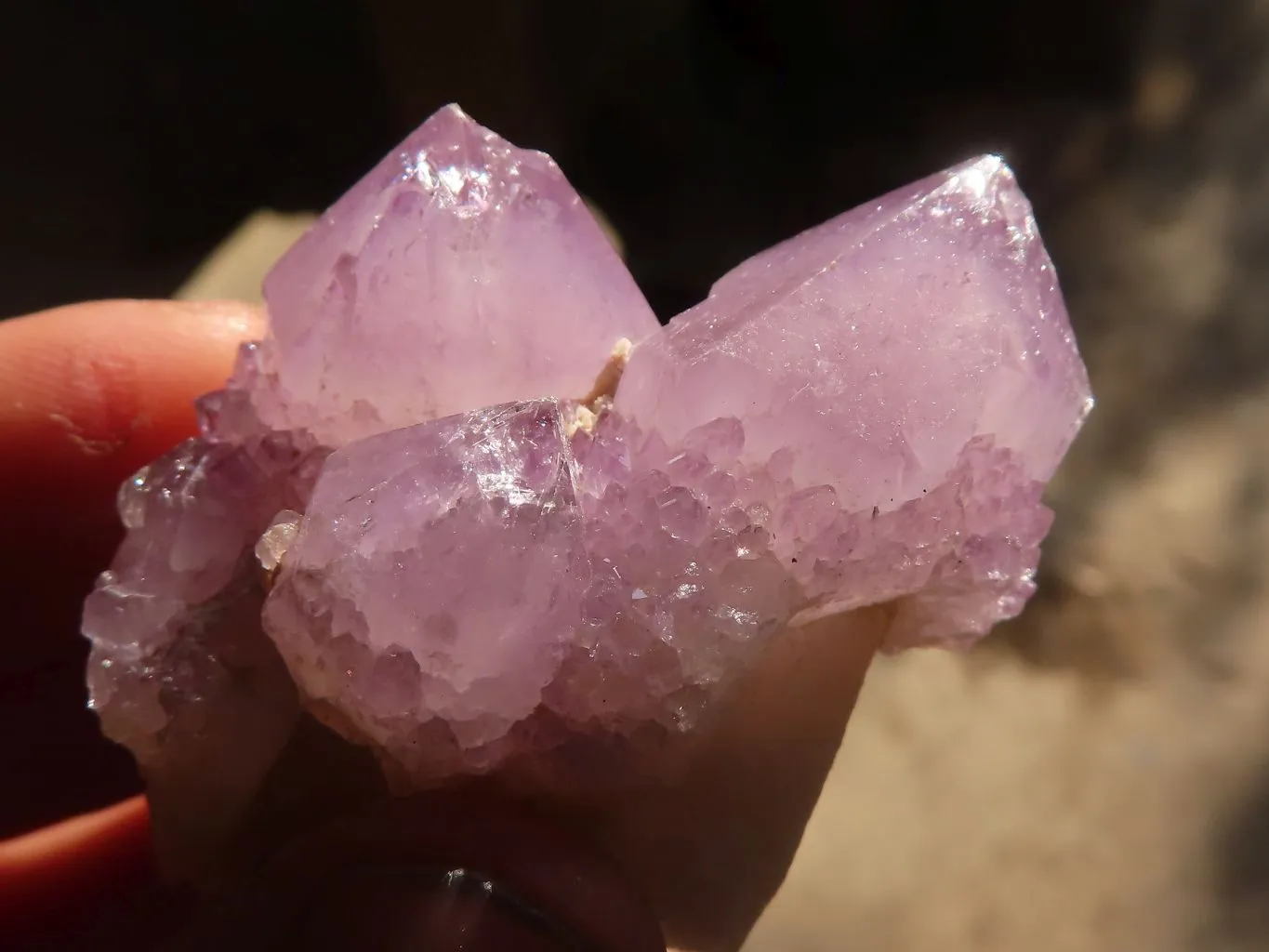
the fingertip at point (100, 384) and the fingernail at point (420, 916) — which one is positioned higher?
the fingertip at point (100, 384)

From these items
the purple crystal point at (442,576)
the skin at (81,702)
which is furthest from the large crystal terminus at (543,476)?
the skin at (81,702)

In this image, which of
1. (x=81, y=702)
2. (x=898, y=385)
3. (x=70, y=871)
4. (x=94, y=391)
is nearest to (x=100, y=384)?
(x=94, y=391)

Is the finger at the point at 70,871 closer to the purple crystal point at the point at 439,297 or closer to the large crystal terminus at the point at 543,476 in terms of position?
the large crystal terminus at the point at 543,476

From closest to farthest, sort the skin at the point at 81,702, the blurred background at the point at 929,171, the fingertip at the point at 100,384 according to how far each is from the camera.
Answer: the skin at the point at 81,702 → the fingertip at the point at 100,384 → the blurred background at the point at 929,171

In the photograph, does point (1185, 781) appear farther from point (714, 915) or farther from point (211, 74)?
point (211, 74)

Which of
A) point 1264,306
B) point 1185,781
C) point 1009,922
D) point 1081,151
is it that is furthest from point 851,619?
point 1081,151

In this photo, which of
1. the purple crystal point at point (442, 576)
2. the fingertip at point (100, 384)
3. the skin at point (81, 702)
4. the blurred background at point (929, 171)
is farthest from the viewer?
the blurred background at point (929, 171)

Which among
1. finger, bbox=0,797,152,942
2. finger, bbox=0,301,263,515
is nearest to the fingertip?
finger, bbox=0,301,263,515

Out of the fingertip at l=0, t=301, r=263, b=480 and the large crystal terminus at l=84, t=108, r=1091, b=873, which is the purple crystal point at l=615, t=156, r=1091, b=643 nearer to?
the large crystal terminus at l=84, t=108, r=1091, b=873

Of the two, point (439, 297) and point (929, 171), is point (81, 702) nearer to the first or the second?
point (439, 297)
